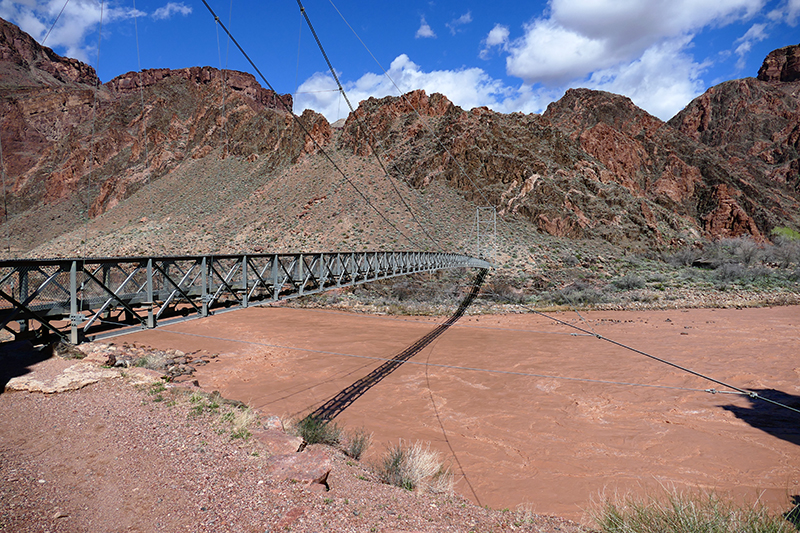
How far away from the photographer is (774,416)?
8516mm

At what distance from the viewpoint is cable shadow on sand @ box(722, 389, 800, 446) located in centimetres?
772

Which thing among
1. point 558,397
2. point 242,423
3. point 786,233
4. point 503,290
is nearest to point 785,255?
point 786,233

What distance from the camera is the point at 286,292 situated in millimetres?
10859

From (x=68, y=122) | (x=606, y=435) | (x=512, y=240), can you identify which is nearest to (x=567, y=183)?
(x=512, y=240)

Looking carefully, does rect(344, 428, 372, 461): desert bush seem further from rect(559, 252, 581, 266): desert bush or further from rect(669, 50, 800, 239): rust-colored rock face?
rect(669, 50, 800, 239): rust-colored rock face

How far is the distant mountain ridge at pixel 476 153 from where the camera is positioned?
4469 centimetres

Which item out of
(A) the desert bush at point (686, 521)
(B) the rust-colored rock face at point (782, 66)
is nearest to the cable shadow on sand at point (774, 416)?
(A) the desert bush at point (686, 521)

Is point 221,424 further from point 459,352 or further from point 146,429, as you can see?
point 459,352

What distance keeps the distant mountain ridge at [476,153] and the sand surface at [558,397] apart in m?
23.3

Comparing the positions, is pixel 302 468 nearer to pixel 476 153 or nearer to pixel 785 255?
pixel 476 153

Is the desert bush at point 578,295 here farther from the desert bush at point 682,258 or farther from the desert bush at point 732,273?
the desert bush at point 682,258

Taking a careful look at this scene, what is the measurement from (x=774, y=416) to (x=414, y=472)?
8520mm

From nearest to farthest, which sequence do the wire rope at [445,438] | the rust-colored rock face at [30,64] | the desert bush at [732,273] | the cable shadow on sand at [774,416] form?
the wire rope at [445,438], the cable shadow on sand at [774,416], the desert bush at [732,273], the rust-colored rock face at [30,64]

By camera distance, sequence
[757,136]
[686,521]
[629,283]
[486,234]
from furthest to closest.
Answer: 1. [757,136]
2. [486,234]
3. [629,283]
4. [686,521]
